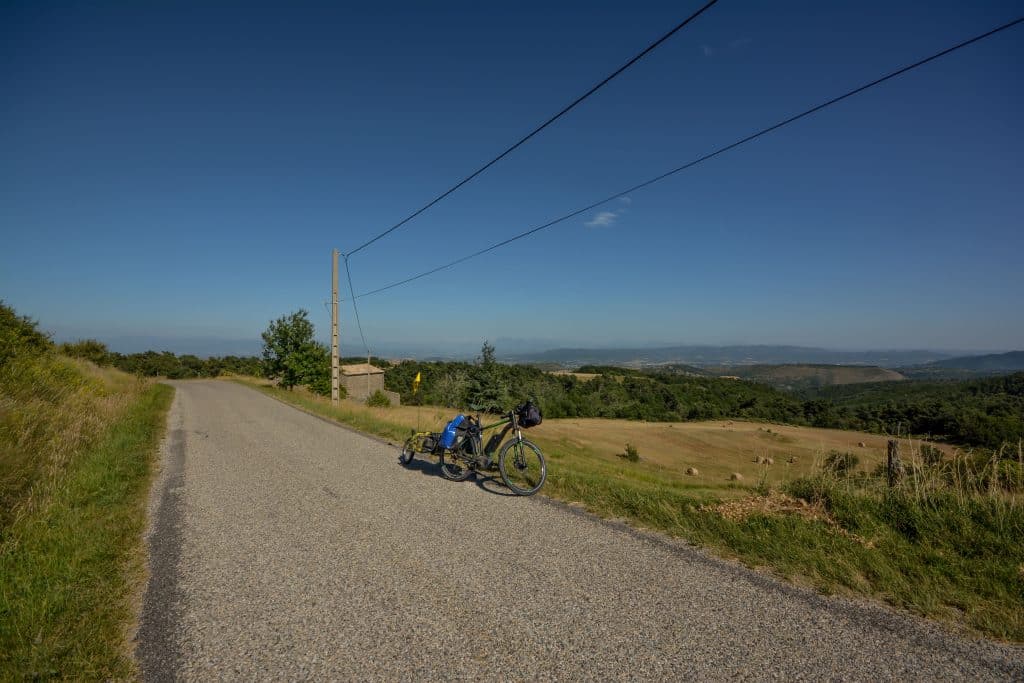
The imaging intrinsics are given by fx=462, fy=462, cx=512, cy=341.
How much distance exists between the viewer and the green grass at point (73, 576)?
2.96 meters

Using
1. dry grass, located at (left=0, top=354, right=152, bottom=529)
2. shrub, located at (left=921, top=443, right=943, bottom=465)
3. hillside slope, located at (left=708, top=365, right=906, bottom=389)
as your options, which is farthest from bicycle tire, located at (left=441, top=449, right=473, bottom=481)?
hillside slope, located at (left=708, top=365, right=906, bottom=389)

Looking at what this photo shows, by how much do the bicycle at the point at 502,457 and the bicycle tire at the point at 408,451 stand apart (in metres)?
0.33

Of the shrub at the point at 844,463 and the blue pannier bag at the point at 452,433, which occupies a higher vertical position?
the blue pannier bag at the point at 452,433

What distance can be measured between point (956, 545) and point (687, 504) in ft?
8.18

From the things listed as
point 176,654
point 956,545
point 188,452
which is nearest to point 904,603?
point 956,545

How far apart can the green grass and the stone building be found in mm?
38271

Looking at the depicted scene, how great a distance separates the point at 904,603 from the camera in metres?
3.70

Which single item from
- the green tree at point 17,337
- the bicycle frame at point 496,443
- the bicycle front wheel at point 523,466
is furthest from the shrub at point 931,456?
the green tree at point 17,337

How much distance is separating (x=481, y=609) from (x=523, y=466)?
3.54 metres

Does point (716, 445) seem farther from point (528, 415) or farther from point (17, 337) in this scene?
point (17, 337)

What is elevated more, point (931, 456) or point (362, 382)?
point (362, 382)

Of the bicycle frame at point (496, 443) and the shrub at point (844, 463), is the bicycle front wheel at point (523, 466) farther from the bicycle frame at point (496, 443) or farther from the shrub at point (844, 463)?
the shrub at point (844, 463)

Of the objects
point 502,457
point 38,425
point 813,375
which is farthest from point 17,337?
point 813,375

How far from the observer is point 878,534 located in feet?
15.6
